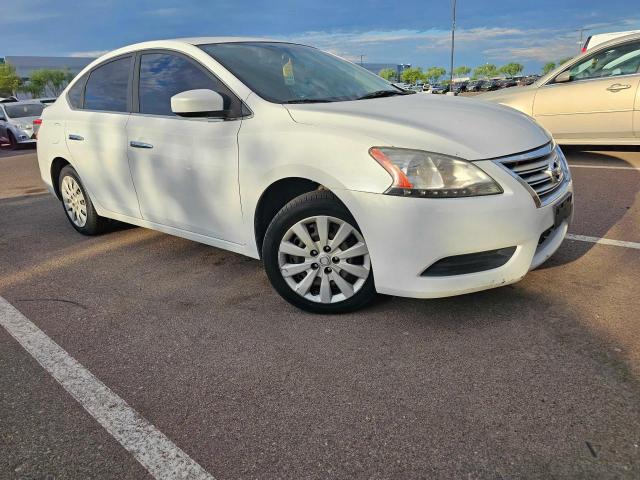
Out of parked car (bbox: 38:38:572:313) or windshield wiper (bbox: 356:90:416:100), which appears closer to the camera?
parked car (bbox: 38:38:572:313)

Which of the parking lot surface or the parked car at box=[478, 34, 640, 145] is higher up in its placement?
the parked car at box=[478, 34, 640, 145]

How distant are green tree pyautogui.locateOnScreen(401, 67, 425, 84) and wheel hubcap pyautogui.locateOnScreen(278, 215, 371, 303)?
409ft

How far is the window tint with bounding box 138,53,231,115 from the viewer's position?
350cm

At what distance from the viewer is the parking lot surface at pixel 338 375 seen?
1954 millimetres

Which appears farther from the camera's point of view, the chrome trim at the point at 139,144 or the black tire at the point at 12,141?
the black tire at the point at 12,141

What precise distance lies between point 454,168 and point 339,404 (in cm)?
124

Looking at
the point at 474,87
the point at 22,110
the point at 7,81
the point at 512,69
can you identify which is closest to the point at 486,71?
the point at 512,69

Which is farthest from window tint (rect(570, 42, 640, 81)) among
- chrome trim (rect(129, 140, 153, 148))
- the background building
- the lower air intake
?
the background building

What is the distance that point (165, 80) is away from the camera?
3801mm

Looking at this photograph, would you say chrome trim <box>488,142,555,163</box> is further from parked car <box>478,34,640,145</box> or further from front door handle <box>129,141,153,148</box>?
parked car <box>478,34,640,145</box>

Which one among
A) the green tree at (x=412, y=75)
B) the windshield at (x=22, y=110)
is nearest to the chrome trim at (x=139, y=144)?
the windshield at (x=22, y=110)

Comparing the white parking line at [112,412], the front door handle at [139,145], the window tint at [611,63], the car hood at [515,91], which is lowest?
the white parking line at [112,412]

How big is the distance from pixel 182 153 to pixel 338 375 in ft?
6.13

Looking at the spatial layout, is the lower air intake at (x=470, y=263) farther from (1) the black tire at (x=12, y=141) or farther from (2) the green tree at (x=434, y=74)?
(2) the green tree at (x=434, y=74)
